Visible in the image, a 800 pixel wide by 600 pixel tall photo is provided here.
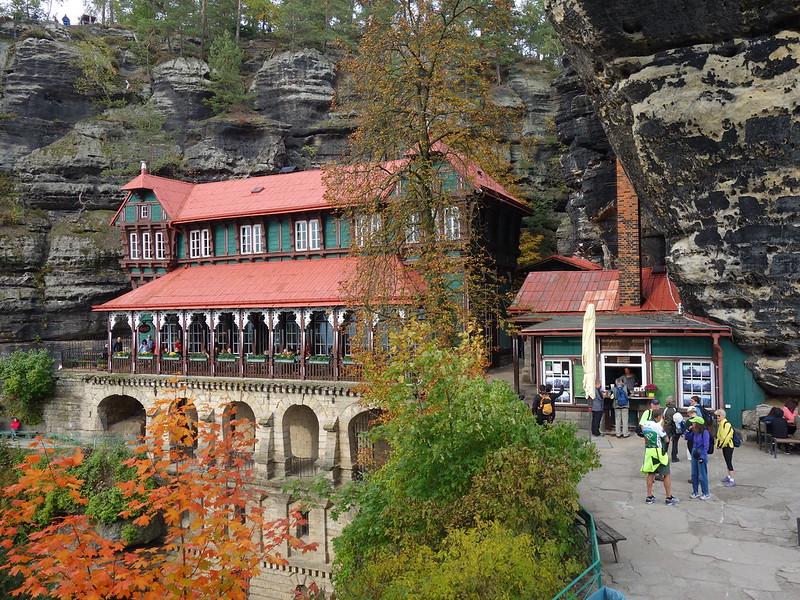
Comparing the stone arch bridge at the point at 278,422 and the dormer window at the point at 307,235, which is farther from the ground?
the dormer window at the point at 307,235

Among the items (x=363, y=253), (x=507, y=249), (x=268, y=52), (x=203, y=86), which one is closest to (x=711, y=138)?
(x=363, y=253)

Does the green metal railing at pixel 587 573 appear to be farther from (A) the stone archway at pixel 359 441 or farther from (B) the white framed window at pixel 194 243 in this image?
(B) the white framed window at pixel 194 243

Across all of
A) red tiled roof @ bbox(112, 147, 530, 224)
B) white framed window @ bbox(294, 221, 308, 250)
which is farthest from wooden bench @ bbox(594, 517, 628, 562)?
white framed window @ bbox(294, 221, 308, 250)

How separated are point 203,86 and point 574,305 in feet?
119

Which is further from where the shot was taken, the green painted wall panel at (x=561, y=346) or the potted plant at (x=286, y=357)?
the potted plant at (x=286, y=357)

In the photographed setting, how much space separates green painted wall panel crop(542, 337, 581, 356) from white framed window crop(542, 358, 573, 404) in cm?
23

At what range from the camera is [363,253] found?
16.9m

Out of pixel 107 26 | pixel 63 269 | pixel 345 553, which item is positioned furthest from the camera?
pixel 107 26

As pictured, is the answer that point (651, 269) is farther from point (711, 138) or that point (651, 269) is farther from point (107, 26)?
point (107, 26)

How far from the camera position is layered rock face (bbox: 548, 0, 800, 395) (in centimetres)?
1297

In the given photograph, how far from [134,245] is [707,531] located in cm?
3178

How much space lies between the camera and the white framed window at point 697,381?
16562 mm

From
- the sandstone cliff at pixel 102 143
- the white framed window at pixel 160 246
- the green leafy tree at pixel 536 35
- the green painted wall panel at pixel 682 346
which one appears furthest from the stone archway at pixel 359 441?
the green leafy tree at pixel 536 35

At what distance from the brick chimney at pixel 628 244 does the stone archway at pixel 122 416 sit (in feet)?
74.7
